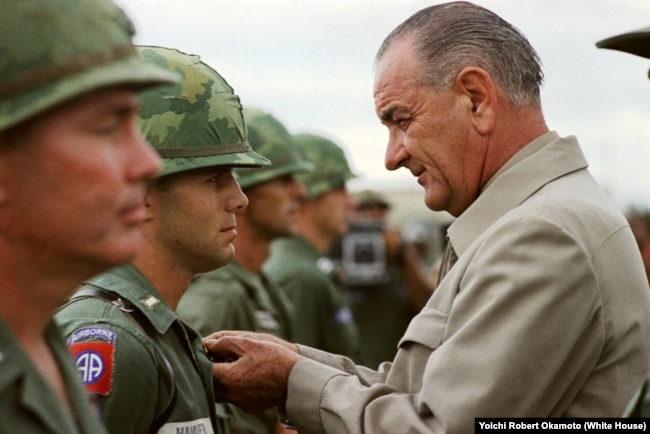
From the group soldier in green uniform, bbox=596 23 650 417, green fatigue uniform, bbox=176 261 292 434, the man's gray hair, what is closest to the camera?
green fatigue uniform, bbox=176 261 292 434

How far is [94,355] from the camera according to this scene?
310cm

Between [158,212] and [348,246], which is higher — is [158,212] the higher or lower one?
the higher one

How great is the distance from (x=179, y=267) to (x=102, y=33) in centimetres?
184

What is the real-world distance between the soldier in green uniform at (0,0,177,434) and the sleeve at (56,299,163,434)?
1112 millimetres

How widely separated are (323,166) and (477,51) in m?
6.56

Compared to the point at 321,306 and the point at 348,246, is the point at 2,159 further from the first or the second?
the point at 348,246

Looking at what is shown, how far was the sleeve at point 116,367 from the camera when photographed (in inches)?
120

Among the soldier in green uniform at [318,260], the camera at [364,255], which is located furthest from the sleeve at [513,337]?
the camera at [364,255]

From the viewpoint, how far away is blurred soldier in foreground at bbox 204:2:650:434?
3.15 m

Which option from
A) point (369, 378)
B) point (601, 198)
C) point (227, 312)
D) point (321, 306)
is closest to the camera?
point (601, 198)

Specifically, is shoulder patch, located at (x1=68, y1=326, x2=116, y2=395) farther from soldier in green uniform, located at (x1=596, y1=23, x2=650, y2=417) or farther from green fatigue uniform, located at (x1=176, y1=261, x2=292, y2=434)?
green fatigue uniform, located at (x1=176, y1=261, x2=292, y2=434)

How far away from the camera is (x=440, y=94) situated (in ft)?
Answer: 12.5

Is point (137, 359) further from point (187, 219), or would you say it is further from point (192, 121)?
point (192, 121)

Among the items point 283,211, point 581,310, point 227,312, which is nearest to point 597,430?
point 581,310
